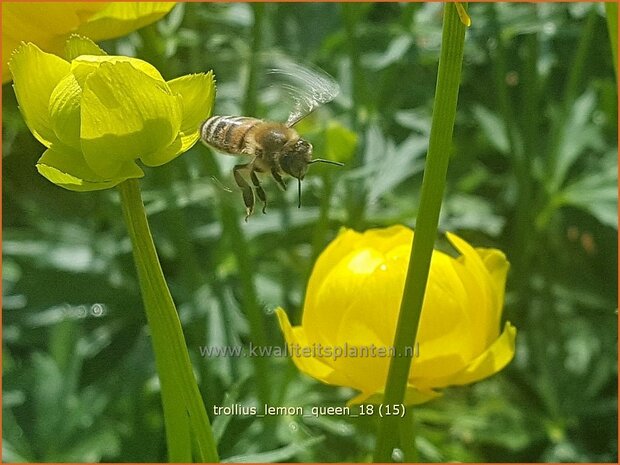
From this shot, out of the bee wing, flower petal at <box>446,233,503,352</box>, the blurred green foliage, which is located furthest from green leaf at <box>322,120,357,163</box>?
flower petal at <box>446,233,503,352</box>

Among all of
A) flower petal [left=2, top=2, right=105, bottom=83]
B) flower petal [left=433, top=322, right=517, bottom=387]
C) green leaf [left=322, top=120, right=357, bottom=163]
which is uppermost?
flower petal [left=2, top=2, right=105, bottom=83]

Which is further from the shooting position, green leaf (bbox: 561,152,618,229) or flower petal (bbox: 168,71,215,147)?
green leaf (bbox: 561,152,618,229)

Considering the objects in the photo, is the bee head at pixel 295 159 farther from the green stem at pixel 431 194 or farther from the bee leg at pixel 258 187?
the green stem at pixel 431 194

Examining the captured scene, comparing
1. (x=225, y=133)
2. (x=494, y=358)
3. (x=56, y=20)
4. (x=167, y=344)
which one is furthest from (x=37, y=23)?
(x=494, y=358)

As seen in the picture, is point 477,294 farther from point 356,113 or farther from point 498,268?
point 356,113

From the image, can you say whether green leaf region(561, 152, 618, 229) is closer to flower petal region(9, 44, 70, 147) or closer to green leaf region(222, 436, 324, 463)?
green leaf region(222, 436, 324, 463)

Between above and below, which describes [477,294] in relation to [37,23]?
below

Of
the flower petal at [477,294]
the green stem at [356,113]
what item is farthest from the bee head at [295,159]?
the green stem at [356,113]
